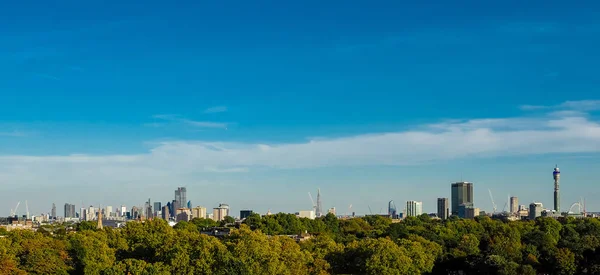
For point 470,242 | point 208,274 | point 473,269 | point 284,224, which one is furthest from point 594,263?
point 284,224

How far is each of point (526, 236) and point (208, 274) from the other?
5338 centimetres

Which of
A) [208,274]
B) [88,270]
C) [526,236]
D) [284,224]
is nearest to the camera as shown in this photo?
[208,274]

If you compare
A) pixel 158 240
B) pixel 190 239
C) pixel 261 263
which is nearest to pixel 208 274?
pixel 261 263

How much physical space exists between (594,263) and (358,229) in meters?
65.4

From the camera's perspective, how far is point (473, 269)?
2788 inches

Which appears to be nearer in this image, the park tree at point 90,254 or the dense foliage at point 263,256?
the dense foliage at point 263,256

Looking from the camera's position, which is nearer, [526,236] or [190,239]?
[190,239]

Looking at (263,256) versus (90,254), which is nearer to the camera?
(263,256)

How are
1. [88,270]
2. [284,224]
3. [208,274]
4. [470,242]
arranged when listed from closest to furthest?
[208,274] → [88,270] → [470,242] → [284,224]

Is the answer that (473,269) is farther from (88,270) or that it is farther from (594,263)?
(88,270)

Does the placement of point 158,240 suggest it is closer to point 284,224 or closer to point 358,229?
point 284,224

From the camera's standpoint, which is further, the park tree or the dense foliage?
the park tree

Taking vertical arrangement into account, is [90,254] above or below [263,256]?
below

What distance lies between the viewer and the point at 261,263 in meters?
56.2
